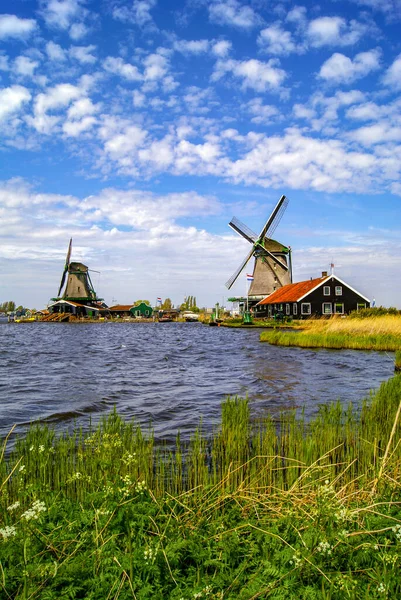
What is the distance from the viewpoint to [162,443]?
25.3ft

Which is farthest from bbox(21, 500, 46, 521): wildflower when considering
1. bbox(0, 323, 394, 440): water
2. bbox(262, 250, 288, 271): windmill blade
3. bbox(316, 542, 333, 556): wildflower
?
bbox(262, 250, 288, 271): windmill blade

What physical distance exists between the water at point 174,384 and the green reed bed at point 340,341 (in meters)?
1.41

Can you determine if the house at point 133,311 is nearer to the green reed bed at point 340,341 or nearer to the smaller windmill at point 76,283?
the smaller windmill at point 76,283

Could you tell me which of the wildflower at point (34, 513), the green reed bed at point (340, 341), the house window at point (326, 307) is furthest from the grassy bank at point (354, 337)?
the wildflower at point (34, 513)

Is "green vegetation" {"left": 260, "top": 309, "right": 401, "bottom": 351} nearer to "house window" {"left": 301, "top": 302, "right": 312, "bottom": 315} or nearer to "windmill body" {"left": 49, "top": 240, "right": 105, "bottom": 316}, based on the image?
"house window" {"left": 301, "top": 302, "right": 312, "bottom": 315}

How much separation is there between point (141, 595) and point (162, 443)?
16.9 ft

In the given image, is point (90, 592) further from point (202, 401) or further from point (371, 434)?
point (202, 401)

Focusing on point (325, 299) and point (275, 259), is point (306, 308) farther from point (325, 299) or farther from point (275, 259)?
point (275, 259)

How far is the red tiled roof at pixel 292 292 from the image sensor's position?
46469mm

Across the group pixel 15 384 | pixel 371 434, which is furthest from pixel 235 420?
pixel 15 384

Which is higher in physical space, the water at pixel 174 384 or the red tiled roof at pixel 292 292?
the red tiled roof at pixel 292 292

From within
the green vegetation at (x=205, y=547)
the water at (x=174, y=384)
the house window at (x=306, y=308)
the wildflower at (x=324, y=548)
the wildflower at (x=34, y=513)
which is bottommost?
the water at (x=174, y=384)

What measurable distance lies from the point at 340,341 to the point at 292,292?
80.5 feet

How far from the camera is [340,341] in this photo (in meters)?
25.3
